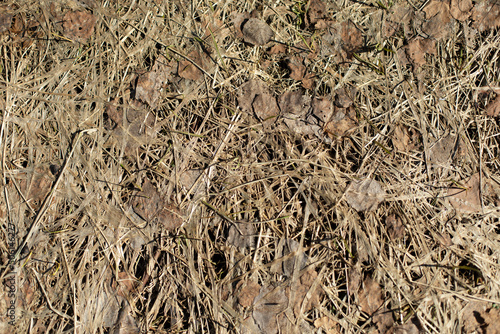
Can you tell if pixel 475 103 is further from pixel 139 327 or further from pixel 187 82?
pixel 139 327

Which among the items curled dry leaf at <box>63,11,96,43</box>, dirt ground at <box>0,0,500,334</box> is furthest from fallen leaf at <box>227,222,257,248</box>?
curled dry leaf at <box>63,11,96,43</box>

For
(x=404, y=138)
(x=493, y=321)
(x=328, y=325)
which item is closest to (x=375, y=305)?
(x=328, y=325)

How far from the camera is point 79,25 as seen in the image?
2004 millimetres

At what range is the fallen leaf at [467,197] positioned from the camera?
190 cm

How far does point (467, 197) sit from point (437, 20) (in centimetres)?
106

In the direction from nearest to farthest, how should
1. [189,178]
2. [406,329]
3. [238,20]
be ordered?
[406,329]
[189,178]
[238,20]

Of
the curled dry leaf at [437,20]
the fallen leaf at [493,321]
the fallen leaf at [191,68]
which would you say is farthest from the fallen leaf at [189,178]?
the fallen leaf at [493,321]

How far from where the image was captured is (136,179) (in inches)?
74.7

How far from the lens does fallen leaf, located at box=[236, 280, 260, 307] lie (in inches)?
71.0

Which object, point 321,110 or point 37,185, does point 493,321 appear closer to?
point 321,110

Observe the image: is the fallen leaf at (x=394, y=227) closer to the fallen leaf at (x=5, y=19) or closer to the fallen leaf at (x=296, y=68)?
the fallen leaf at (x=296, y=68)

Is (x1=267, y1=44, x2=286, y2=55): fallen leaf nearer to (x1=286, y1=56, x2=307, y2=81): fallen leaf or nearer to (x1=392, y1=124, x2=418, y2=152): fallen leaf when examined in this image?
(x1=286, y1=56, x2=307, y2=81): fallen leaf

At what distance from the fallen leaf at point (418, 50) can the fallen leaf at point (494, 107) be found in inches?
17.4

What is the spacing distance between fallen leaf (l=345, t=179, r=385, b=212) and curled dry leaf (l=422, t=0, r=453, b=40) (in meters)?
0.98
